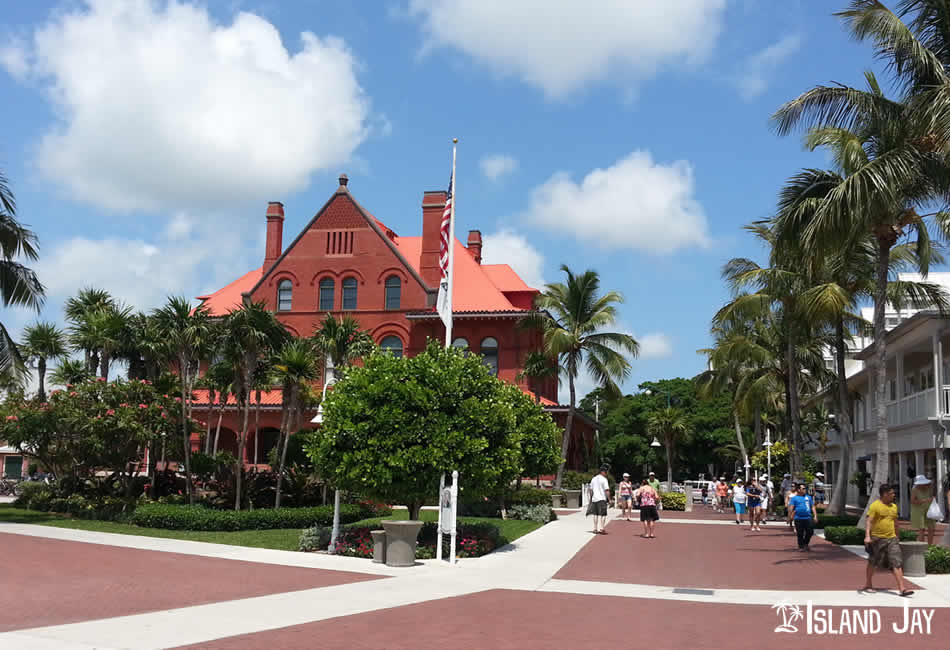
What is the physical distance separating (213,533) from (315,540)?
13.8 ft

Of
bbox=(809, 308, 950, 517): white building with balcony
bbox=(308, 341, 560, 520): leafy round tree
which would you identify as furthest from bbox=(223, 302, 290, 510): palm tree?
bbox=(809, 308, 950, 517): white building with balcony

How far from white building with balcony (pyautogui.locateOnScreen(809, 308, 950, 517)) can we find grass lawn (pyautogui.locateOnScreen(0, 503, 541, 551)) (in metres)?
12.4

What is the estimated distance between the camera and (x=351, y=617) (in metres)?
10.3

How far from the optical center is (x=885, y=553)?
40.7 ft

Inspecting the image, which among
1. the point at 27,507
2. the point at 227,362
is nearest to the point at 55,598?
the point at 227,362

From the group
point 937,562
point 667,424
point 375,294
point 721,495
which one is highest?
point 375,294

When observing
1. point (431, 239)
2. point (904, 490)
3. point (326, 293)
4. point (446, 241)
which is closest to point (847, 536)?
point (904, 490)

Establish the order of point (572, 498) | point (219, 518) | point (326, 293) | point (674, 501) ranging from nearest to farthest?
1. point (219, 518)
2. point (572, 498)
3. point (674, 501)
4. point (326, 293)

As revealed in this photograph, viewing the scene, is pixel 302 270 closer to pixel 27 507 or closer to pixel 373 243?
pixel 373 243

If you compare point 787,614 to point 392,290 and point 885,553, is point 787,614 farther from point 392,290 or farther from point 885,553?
point 392,290

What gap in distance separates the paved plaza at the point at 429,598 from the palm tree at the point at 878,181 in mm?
6422

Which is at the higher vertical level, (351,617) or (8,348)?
(8,348)

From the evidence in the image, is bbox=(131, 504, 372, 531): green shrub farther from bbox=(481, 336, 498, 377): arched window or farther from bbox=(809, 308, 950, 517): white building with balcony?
bbox=(481, 336, 498, 377): arched window

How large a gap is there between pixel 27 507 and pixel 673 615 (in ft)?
82.9
